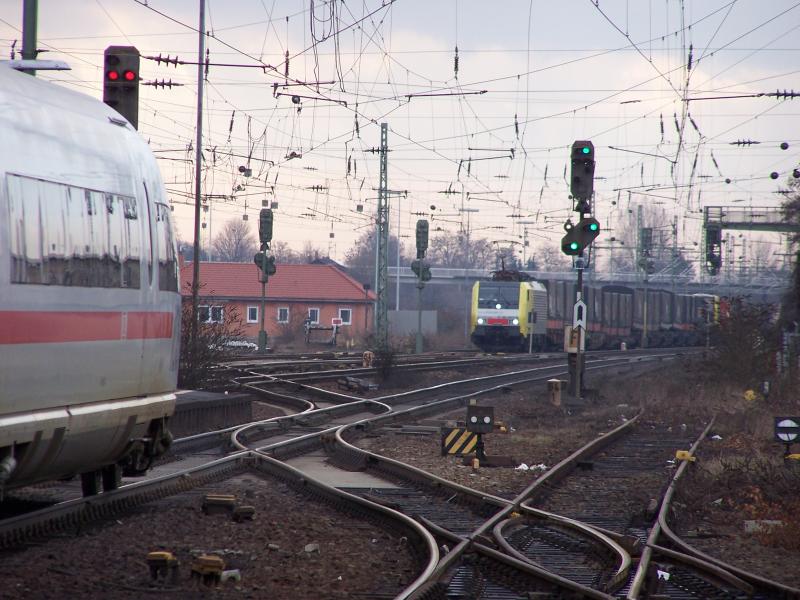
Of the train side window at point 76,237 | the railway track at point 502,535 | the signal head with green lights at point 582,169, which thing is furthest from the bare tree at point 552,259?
the train side window at point 76,237

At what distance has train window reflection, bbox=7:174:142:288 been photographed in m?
7.80

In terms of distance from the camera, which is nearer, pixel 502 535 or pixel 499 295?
pixel 502 535

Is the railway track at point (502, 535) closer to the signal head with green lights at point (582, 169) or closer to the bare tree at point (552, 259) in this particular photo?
the signal head with green lights at point (582, 169)

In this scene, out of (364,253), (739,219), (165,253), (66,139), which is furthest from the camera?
(364,253)

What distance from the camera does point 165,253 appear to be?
10461 millimetres

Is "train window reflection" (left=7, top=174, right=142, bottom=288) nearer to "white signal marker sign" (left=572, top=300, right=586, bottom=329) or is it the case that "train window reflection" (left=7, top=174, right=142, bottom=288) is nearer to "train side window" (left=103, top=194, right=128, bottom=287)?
"train side window" (left=103, top=194, right=128, bottom=287)

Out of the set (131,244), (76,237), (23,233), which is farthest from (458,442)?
(23,233)

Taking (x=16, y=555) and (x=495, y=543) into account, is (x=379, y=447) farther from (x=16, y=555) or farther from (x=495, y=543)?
(x=16, y=555)

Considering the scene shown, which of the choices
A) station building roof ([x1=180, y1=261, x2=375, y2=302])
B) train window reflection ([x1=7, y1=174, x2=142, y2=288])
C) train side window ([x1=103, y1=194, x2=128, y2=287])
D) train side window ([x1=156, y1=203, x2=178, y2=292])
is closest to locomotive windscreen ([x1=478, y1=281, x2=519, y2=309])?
station building roof ([x1=180, y1=261, x2=375, y2=302])

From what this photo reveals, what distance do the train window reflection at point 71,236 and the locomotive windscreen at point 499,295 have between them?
38.2 m

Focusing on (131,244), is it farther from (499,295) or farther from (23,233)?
(499,295)

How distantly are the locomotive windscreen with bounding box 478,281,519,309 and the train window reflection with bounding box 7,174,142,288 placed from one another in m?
38.2

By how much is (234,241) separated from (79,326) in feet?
486

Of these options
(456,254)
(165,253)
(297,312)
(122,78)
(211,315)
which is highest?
(456,254)
